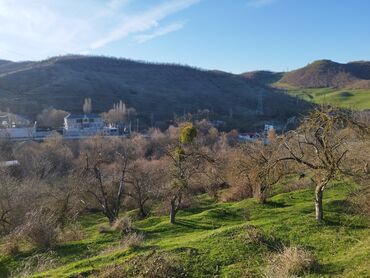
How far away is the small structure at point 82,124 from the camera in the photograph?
78.1 metres

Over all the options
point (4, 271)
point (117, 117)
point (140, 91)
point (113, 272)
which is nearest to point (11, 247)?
point (4, 271)

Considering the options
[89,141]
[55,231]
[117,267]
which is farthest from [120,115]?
[117,267]

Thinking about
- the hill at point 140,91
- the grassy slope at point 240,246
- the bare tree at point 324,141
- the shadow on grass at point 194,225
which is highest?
the hill at point 140,91

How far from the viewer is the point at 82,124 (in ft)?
274

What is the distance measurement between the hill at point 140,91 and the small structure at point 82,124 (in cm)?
1465

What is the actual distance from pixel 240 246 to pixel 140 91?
129 metres

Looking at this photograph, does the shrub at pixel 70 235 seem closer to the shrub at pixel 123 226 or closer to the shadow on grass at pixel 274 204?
the shrub at pixel 123 226

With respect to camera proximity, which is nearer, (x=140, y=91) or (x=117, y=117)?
(x=117, y=117)

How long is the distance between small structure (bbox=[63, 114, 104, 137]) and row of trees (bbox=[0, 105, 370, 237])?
1832 cm

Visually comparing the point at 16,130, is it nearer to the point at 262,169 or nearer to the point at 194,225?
the point at 194,225

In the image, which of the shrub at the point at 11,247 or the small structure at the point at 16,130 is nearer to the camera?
the shrub at the point at 11,247

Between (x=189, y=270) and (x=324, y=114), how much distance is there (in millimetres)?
6811

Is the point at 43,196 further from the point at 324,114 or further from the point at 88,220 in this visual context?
the point at 324,114

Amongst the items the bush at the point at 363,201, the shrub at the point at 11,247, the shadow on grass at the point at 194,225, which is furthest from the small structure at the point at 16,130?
the bush at the point at 363,201
